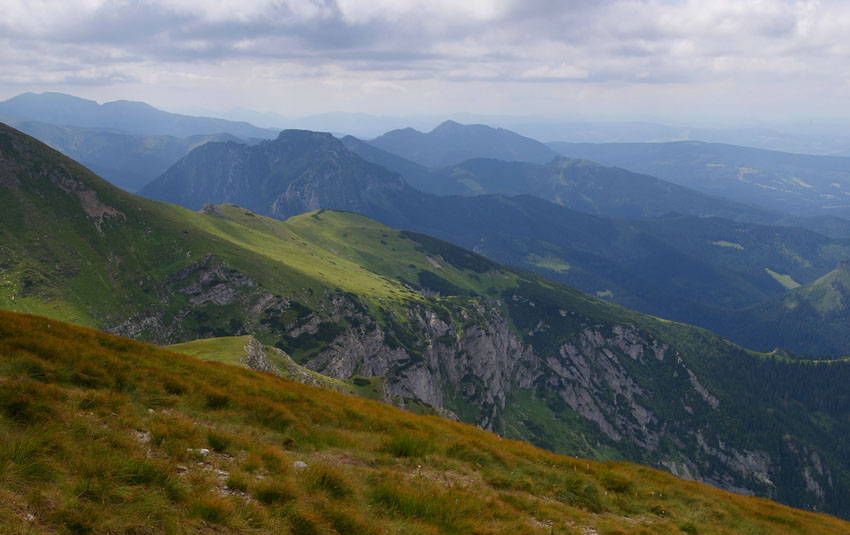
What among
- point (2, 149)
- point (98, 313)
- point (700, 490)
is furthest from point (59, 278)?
point (700, 490)

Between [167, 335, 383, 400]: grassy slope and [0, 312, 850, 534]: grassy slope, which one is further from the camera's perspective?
[167, 335, 383, 400]: grassy slope

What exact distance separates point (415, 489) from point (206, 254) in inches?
8084

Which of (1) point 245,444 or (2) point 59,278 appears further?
(2) point 59,278

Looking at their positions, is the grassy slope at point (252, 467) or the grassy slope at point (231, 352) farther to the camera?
the grassy slope at point (231, 352)

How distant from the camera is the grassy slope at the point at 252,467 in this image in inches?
352

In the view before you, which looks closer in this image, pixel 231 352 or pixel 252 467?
pixel 252 467

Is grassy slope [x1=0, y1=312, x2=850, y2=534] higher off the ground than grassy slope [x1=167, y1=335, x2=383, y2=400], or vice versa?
grassy slope [x1=0, y1=312, x2=850, y2=534]

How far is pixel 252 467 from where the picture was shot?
40.2 feet

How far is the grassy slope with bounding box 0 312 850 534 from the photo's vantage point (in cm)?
893

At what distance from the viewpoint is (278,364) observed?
289 feet

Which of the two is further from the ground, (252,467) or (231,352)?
(252,467)

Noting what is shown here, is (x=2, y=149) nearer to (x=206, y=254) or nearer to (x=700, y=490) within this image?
(x=206, y=254)

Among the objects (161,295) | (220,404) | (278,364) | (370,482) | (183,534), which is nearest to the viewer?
(183,534)

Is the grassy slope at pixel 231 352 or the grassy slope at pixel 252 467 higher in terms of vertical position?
the grassy slope at pixel 252 467
